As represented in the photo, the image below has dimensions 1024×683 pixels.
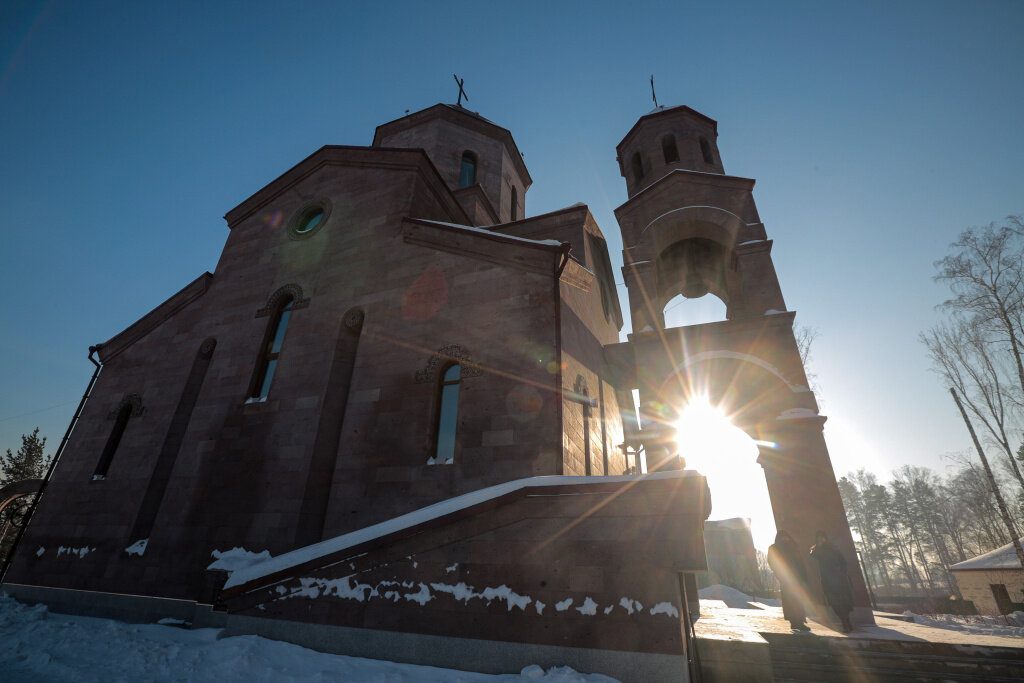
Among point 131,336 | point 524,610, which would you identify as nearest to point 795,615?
point 524,610

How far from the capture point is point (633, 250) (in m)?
14.4

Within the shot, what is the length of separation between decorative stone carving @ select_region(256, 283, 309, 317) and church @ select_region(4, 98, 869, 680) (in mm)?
54

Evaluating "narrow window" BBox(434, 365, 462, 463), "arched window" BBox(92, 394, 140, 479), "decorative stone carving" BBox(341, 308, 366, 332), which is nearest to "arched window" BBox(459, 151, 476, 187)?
"decorative stone carving" BBox(341, 308, 366, 332)

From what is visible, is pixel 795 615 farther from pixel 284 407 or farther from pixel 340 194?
pixel 340 194

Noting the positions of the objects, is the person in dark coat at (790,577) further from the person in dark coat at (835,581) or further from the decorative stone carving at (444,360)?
the decorative stone carving at (444,360)

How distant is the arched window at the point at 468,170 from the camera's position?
58.4 ft

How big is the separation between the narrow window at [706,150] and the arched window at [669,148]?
102 cm

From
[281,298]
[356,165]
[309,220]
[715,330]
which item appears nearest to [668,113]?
[715,330]

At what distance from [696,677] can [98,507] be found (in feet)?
43.8

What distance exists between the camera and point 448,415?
8570 mm

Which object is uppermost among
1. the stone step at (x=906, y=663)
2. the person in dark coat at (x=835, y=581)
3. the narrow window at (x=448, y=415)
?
the narrow window at (x=448, y=415)

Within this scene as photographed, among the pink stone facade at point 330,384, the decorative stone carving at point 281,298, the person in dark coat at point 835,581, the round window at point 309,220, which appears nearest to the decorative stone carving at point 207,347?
the pink stone facade at point 330,384

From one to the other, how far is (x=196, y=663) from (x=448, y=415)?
485 centimetres

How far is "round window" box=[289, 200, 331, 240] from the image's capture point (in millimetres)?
12250
